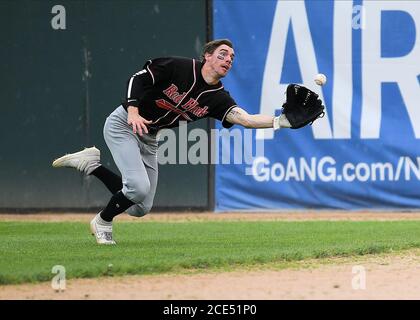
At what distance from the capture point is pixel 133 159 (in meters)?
8.45

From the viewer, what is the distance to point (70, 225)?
1149 centimetres

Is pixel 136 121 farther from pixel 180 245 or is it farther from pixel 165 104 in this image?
pixel 180 245

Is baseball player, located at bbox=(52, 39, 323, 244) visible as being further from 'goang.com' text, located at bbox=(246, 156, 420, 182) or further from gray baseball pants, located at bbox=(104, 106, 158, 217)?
'goang.com' text, located at bbox=(246, 156, 420, 182)

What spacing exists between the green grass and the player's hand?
0.97 meters

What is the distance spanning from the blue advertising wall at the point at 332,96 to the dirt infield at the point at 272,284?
5408mm

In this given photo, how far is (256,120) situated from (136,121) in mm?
950

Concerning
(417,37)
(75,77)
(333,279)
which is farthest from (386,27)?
(333,279)

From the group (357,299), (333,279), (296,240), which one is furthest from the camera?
(296,240)

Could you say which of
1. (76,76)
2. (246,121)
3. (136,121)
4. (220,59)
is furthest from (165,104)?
(76,76)

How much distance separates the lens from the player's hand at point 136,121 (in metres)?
8.02

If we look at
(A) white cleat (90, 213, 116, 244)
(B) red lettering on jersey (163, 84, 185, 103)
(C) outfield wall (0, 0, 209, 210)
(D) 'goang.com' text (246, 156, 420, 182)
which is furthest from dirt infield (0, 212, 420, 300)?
(C) outfield wall (0, 0, 209, 210)

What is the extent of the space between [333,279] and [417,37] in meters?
7.16
